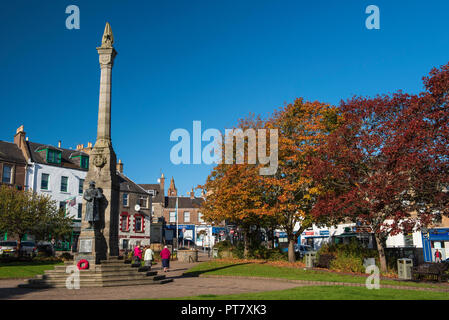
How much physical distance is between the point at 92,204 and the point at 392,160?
578 inches

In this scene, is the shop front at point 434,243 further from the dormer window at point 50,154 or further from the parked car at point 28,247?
the dormer window at point 50,154

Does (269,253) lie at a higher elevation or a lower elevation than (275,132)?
lower

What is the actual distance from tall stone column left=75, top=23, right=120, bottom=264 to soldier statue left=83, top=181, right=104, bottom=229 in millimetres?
255

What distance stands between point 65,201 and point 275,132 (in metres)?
28.1

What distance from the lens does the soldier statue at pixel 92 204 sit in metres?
17.3

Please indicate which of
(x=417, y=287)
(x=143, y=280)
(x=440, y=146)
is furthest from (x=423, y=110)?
(x=143, y=280)

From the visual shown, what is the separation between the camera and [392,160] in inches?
768

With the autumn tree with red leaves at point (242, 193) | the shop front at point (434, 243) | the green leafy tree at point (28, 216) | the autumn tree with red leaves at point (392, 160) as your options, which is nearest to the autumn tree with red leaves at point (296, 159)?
the autumn tree with red leaves at point (242, 193)

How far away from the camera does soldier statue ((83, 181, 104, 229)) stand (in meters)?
17.3

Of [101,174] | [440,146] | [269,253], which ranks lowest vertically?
[269,253]

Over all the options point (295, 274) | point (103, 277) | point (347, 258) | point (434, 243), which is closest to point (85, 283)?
point (103, 277)

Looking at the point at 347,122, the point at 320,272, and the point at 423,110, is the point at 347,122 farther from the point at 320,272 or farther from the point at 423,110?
the point at 320,272

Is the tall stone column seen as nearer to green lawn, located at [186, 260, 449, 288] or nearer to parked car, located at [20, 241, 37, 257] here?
green lawn, located at [186, 260, 449, 288]
